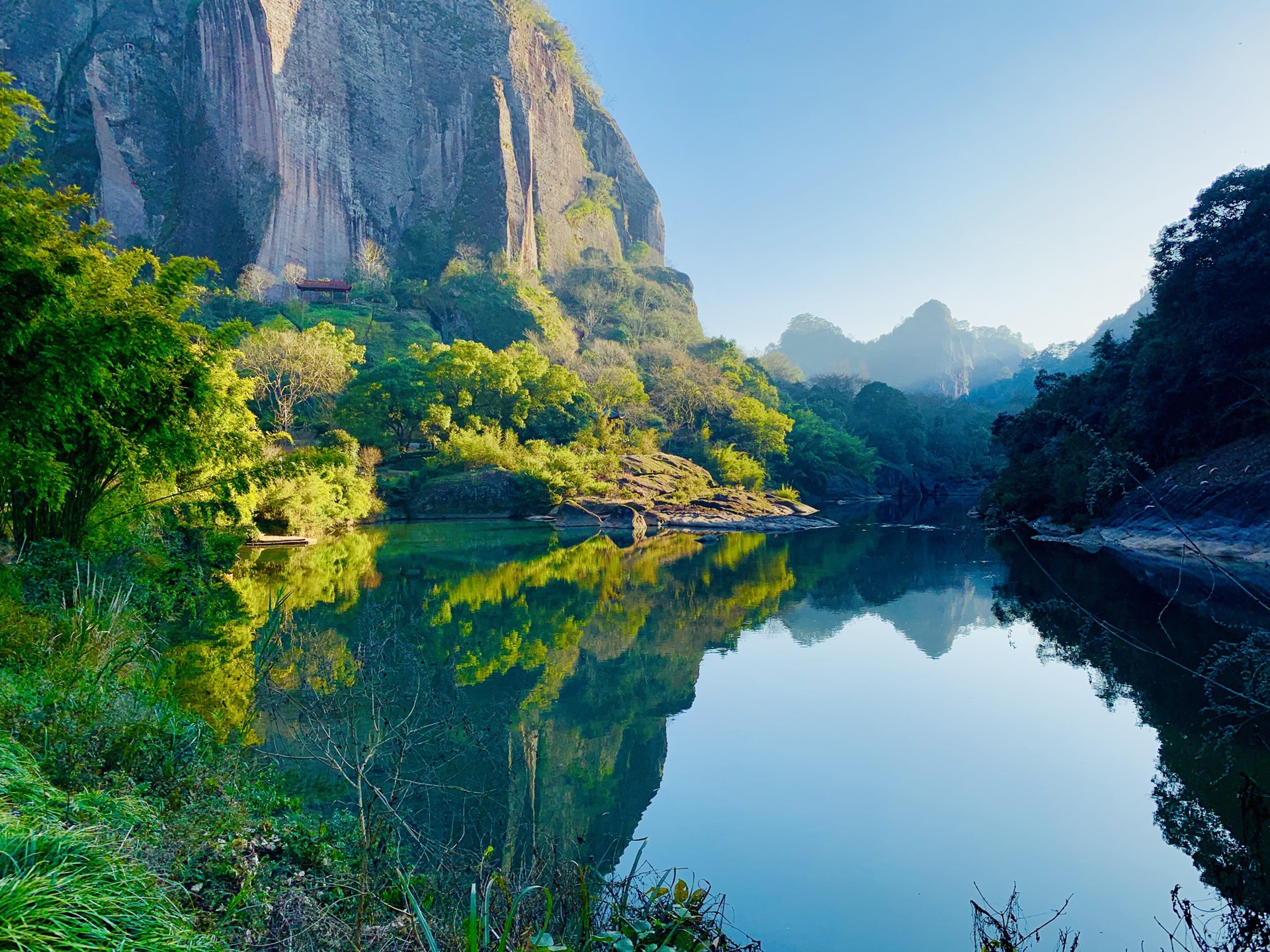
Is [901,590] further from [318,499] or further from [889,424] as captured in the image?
[889,424]

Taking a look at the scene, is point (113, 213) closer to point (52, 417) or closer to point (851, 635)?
point (52, 417)

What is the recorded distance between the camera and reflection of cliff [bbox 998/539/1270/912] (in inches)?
167

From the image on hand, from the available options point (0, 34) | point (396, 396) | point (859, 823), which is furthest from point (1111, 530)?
point (0, 34)

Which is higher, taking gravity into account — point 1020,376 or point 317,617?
point 1020,376

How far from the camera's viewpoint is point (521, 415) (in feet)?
107

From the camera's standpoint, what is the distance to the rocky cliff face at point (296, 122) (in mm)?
39656

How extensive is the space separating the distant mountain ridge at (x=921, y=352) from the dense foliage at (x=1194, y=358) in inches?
3952

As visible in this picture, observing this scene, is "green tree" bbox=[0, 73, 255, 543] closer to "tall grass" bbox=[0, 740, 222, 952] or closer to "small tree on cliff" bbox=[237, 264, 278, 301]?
"tall grass" bbox=[0, 740, 222, 952]

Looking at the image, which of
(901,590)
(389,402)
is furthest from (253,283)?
(901,590)

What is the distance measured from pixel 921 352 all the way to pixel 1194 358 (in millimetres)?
124324

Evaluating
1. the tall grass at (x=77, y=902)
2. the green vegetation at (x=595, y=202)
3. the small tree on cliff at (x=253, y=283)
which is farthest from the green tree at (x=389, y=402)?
the green vegetation at (x=595, y=202)

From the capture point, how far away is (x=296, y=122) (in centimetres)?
4219

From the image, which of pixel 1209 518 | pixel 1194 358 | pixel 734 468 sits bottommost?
pixel 1209 518

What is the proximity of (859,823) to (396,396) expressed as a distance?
91.8 feet
